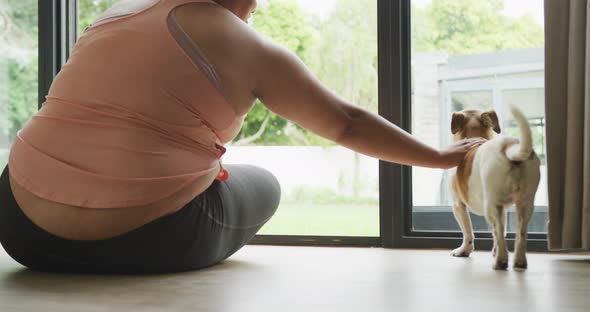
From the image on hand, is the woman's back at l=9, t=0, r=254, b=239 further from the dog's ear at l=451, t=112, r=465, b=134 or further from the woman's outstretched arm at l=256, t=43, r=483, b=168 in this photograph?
the dog's ear at l=451, t=112, r=465, b=134

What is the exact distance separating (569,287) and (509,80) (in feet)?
3.39

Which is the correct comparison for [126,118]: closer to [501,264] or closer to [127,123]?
[127,123]

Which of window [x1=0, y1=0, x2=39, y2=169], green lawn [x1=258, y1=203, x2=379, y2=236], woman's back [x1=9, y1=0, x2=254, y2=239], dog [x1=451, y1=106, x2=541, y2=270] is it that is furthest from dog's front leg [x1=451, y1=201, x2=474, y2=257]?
window [x1=0, y1=0, x2=39, y2=169]

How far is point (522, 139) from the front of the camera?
141 centimetres

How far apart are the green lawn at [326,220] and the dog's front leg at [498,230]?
2.77 ft

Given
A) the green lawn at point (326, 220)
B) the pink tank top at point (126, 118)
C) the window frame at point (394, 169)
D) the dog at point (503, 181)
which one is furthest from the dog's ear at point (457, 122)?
the green lawn at point (326, 220)

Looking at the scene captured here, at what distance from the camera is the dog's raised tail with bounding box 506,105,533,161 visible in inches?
55.2

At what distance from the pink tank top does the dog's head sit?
0.65m

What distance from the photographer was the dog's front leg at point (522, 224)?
1525 mm

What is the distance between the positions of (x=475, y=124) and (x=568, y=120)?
1.07ft

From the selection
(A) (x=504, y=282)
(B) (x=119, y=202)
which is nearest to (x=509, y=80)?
(A) (x=504, y=282)

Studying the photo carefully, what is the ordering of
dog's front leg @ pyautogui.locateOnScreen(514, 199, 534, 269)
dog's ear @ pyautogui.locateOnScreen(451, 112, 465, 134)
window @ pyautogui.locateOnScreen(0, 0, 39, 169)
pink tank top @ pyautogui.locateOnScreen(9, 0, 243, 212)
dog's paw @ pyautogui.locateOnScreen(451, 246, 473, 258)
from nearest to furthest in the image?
pink tank top @ pyautogui.locateOnScreen(9, 0, 243, 212) < dog's front leg @ pyautogui.locateOnScreen(514, 199, 534, 269) < dog's ear @ pyautogui.locateOnScreen(451, 112, 465, 134) < dog's paw @ pyautogui.locateOnScreen(451, 246, 473, 258) < window @ pyautogui.locateOnScreen(0, 0, 39, 169)

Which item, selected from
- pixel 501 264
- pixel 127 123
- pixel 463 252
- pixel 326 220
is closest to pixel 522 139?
pixel 501 264

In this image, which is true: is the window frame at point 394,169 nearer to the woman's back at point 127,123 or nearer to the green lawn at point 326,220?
the green lawn at point 326,220
